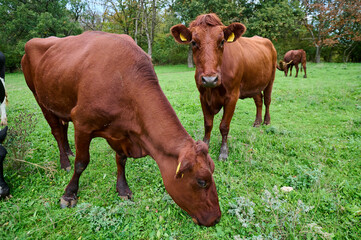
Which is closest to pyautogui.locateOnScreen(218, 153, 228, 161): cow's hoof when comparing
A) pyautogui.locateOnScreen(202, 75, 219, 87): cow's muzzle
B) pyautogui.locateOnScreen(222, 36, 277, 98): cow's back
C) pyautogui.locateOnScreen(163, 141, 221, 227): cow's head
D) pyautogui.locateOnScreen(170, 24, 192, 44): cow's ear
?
pyautogui.locateOnScreen(222, 36, 277, 98): cow's back

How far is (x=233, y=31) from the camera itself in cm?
363

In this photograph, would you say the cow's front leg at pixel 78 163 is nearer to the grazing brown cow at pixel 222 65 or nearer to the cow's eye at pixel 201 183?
the cow's eye at pixel 201 183

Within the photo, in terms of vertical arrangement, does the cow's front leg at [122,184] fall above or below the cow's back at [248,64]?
below

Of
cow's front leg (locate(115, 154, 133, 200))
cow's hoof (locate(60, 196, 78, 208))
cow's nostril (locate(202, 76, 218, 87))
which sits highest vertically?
cow's nostril (locate(202, 76, 218, 87))

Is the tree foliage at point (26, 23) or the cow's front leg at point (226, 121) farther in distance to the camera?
the tree foliage at point (26, 23)

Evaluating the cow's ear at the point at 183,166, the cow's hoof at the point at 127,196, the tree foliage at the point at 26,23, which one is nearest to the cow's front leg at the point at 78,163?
the cow's hoof at the point at 127,196

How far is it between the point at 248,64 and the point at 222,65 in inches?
43.4

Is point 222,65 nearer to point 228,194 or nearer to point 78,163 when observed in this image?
point 228,194

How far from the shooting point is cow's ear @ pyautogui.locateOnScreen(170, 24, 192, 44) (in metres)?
3.63

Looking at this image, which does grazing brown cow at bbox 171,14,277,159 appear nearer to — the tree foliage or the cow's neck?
the cow's neck

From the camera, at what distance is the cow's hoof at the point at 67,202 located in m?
2.87

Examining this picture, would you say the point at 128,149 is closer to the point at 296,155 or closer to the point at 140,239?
the point at 140,239

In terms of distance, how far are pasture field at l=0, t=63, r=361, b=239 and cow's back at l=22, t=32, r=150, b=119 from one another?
3.96 feet

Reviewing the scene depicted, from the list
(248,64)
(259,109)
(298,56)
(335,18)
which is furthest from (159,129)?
(335,18)
